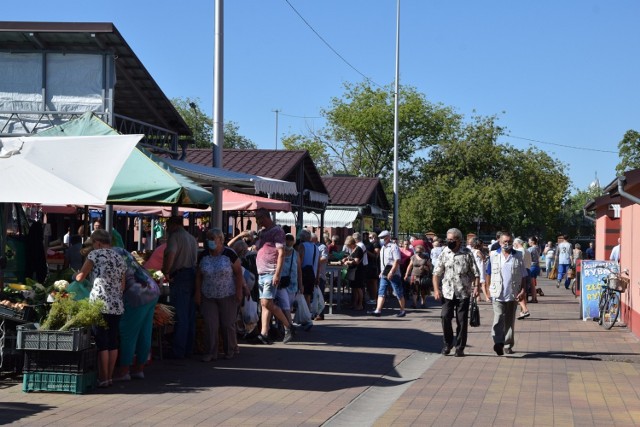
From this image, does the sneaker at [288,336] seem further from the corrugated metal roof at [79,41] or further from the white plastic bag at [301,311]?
the corrugated metal roof at [79,41]

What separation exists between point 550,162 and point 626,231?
126 feet

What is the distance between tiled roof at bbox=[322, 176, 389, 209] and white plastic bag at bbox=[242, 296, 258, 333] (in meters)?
24.9

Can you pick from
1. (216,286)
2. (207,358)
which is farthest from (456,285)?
(207,358)

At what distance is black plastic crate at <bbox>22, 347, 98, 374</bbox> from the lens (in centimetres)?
981

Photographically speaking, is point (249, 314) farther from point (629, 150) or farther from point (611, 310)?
point (629, 150)

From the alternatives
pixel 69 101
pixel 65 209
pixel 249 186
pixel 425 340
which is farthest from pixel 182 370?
pixel 65 209

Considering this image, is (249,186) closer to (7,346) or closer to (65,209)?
(7,346)

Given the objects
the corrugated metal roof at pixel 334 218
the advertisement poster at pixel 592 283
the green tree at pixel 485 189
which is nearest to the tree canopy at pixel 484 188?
the green tree at pixel 485 189

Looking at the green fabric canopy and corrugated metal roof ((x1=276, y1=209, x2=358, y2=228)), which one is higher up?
corrugated metal roof ((x1=276, y1=209, x2=358, y2=228))

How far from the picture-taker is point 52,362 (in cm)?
987

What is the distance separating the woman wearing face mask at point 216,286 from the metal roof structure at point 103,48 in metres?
4.82

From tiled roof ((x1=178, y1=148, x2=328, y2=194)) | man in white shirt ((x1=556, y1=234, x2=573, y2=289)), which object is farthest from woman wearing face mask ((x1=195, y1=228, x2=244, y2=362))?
man in white shirt ((x1=556, y1=234, x2=573, y2=289))

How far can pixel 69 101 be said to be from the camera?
17078 mm

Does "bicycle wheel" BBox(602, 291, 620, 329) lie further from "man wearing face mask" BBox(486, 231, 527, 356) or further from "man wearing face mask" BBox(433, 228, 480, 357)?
"man wearing face mask" BBox(433, 228, 480, 357)
